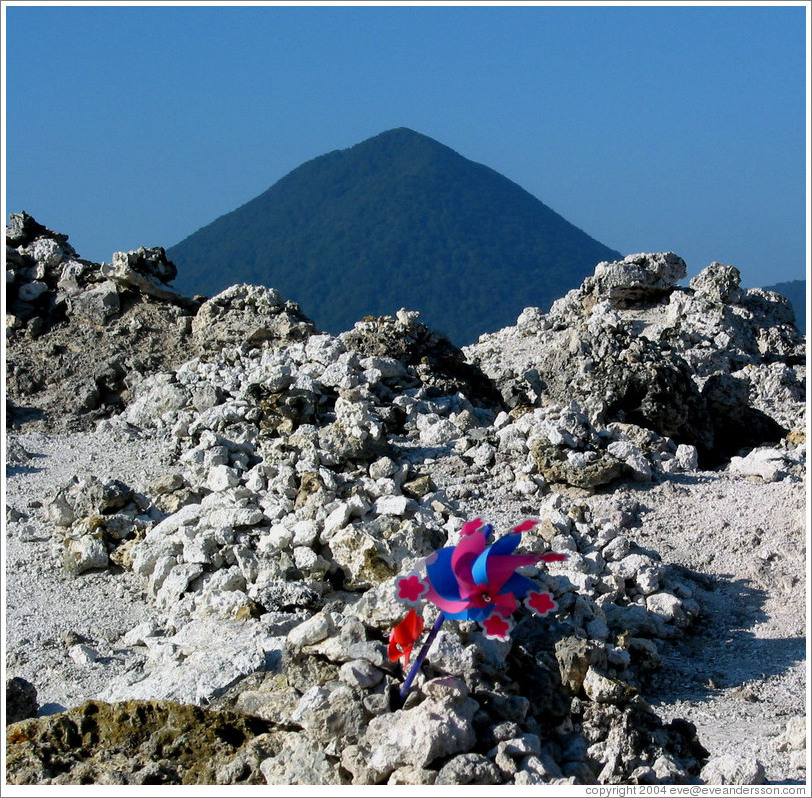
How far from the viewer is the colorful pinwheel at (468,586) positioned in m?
5.50

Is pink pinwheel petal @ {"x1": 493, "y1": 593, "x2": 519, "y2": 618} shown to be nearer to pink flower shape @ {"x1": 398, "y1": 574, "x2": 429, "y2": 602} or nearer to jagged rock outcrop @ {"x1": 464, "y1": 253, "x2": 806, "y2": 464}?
pink flower shape @ {"x1": 398, "y1": 574, "x2": 429, "y2": 602}

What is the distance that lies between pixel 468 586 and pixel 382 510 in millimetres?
3269

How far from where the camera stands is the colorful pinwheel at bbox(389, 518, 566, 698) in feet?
18.0

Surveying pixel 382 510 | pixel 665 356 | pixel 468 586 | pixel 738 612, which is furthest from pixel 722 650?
pixel 665 356

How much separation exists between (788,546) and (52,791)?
6319 mm

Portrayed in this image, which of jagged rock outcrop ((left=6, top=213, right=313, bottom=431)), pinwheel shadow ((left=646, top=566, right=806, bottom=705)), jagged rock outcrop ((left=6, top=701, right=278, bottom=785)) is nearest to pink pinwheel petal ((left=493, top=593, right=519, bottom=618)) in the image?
jagged rock outcrop ((left=6, top=701, right=278, bottom=785))

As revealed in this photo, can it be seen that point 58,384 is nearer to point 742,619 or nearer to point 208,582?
point 208,582

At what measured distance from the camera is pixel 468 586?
5512mm

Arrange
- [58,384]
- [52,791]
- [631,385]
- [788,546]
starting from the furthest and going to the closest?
1. [58,384]
2. [631,385]
3. [788,546]
4. [52,791]

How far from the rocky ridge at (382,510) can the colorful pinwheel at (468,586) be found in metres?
0.21

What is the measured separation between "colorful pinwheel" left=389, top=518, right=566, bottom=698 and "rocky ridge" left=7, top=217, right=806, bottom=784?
0.21 meters

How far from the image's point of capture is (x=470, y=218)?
48625 mm

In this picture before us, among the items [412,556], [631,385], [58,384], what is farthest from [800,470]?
[58,384]

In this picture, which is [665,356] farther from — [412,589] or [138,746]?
[138,746]
